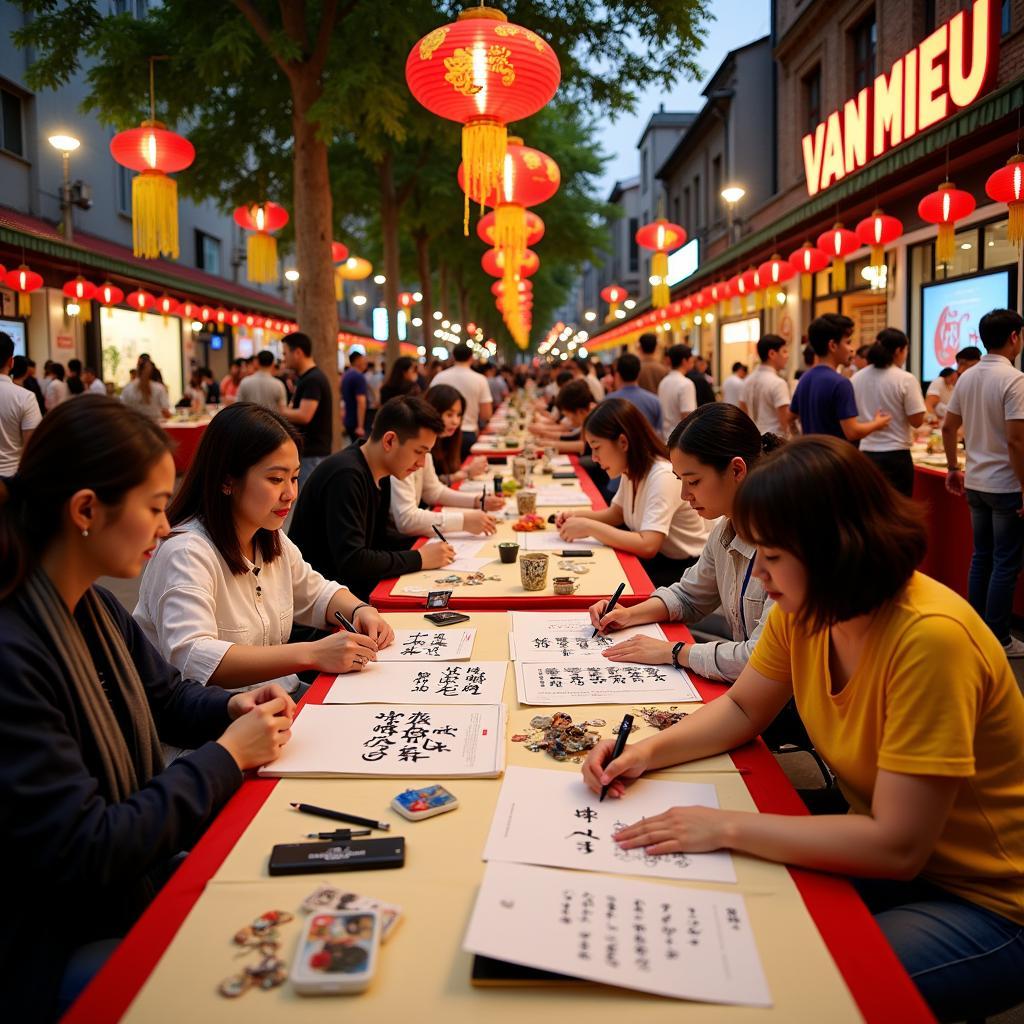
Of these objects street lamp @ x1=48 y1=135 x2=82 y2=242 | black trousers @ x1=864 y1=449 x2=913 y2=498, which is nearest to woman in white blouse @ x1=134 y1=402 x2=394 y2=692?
black trousers @ x1=864 y1=449 x2=913 y2=498

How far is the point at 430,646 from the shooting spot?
9.35ft

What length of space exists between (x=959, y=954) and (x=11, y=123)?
728 inches

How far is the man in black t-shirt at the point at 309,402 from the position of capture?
8.29 metres

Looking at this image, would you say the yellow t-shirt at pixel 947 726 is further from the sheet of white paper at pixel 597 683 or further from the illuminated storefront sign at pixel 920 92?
the illuminated storefront sign at pixel 920 92

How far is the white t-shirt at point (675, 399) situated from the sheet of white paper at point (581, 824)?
765 cm

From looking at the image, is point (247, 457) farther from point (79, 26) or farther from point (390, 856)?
point (79, 26)

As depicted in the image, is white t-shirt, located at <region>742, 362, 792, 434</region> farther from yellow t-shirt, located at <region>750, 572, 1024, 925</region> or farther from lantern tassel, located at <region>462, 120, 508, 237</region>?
yellow t-shirt, located at <region>750, 572, 1024, 925</region>

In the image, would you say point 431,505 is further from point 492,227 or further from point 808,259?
point 808,259

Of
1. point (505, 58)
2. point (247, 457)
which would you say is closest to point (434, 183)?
point (505, 58)

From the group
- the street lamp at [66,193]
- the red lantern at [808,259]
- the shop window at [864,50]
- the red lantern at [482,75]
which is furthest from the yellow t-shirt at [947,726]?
the shop window at [864,50]

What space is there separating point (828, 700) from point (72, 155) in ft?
64.6

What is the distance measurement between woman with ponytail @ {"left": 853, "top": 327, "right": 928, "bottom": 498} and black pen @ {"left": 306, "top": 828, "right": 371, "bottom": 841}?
19.9ft

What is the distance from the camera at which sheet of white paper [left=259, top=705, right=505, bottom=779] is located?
6.42 ft

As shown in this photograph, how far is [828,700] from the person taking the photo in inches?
72.3
